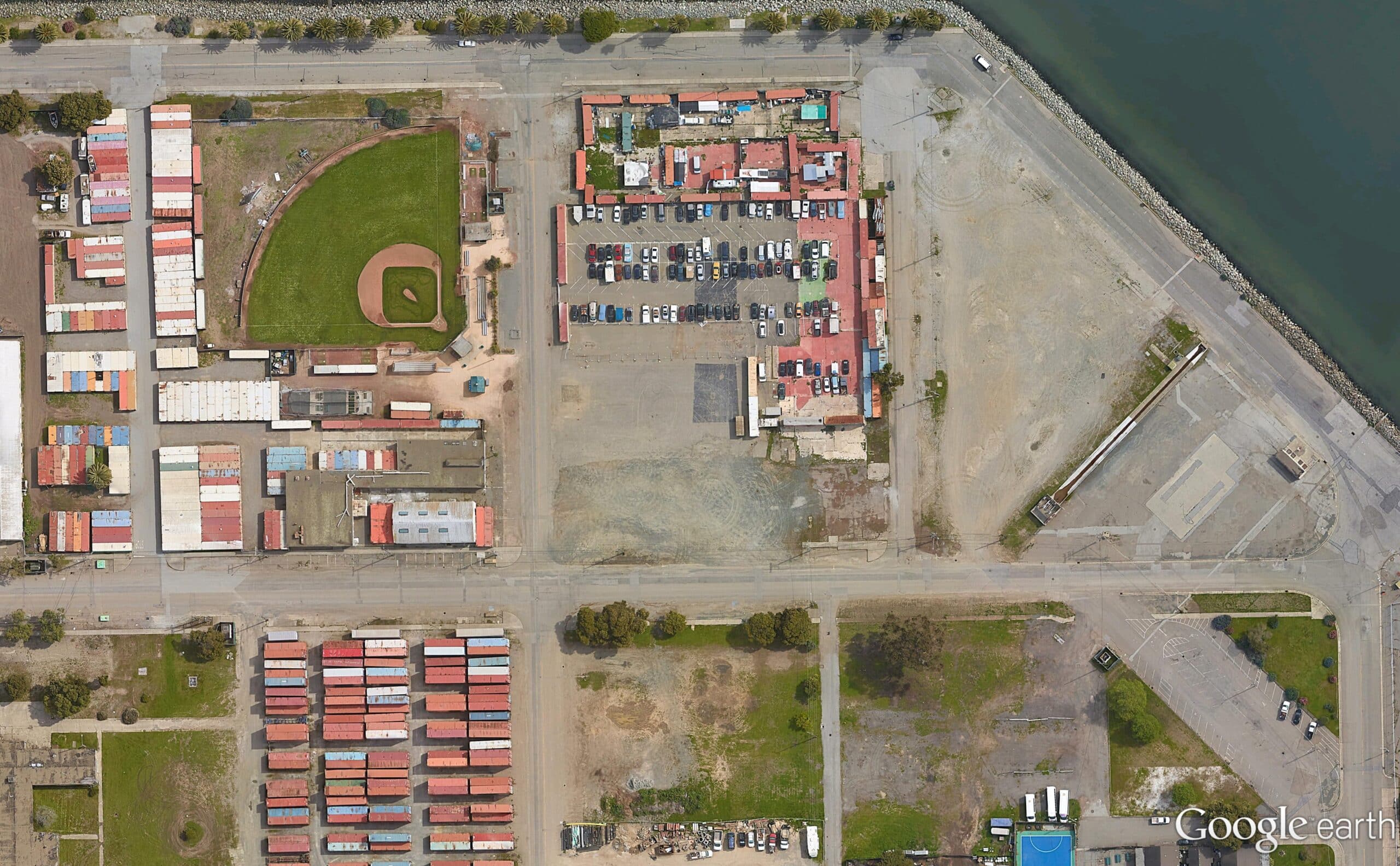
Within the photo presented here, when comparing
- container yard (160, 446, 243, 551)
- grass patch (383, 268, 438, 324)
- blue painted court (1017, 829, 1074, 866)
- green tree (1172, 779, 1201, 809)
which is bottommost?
blue painted court (1017, 829, 1074, 866)

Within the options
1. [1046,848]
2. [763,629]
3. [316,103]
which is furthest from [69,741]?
[1046,848]

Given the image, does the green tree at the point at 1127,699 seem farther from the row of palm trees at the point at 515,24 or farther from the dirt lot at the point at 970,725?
the row of palm trees at the point at 515,24

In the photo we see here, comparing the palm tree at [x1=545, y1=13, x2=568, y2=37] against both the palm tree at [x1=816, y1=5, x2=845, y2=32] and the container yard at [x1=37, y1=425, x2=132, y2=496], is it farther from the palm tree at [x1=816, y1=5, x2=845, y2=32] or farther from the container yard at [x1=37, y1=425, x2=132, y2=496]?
A: the container yard at [x1=37, y1=425, x2=132, y2=496]

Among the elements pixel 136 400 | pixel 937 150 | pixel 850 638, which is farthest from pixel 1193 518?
pixel 136 400

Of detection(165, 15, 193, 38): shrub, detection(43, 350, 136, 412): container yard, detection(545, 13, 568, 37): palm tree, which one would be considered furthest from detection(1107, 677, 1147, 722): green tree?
detection(165, 15, 193, 38): shrub

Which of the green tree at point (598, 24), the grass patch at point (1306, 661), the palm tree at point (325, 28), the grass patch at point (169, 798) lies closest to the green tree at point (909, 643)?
the grass patch at point (1306, 661)

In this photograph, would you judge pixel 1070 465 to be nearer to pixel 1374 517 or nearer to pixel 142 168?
pixel 1374 517
